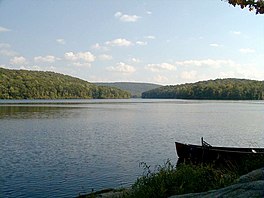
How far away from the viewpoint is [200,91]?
644 ft

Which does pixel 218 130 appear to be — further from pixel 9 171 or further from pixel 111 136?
pixel 9 171

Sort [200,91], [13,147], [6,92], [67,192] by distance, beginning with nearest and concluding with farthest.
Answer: [67,192]
[13,147]
[6,92]
[200,91]

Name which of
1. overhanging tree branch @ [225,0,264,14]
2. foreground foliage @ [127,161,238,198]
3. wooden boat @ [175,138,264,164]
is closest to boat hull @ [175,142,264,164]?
wooden boat @ [175,138,264,164]

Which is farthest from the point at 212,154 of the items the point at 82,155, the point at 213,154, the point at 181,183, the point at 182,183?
the point at 182,183

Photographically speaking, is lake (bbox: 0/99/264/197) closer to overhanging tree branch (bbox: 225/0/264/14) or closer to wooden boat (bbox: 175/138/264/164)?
wooden boat (bbox: 175/138/264/164)

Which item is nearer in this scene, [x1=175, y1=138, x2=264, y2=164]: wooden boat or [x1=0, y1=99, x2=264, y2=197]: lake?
[x1=0, y1=99, x2=264, y2=197]: lake

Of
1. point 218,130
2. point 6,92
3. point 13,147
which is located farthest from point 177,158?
point 6,92

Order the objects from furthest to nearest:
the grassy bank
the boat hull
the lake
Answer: the boat hull, the lake, the grassy bank

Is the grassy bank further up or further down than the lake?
further up

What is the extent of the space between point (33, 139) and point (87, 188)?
802 inches

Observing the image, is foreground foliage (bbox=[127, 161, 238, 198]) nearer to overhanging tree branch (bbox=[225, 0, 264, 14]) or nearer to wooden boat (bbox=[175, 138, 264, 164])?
overhanging tree branch (bbox=[225, 0, 264, 14])

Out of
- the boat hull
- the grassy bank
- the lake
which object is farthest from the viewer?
the boat hull

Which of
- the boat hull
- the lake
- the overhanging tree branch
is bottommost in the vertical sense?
the lake

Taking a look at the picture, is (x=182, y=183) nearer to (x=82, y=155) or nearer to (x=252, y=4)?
(x=252, y=4)
